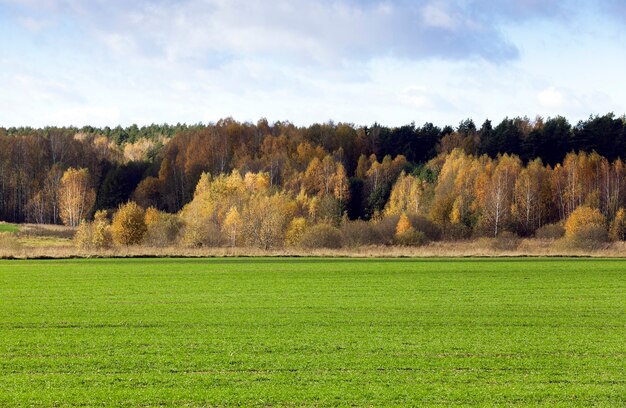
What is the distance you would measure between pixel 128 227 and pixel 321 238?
22957 millimetres

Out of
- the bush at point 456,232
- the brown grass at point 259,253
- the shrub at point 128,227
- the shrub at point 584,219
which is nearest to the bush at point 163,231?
the shrub at point 128,227

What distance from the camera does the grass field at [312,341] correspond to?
1357 cm

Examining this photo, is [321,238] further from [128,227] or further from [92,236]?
[128,227]

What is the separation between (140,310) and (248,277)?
43.8 ft

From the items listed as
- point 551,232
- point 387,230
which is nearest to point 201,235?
point 387,230

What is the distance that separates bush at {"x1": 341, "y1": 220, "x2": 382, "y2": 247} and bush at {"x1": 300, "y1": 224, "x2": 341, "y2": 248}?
1193 mm

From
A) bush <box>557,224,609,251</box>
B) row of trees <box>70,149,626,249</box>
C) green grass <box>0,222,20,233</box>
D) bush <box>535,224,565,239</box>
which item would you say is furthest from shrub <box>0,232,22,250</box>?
bush <box>535,224,565,239</box>

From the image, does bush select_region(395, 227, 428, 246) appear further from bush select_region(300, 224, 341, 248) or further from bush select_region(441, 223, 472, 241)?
bush select_region(441, 223, 472, 241)

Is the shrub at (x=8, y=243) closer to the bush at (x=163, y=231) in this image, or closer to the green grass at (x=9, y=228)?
the bush at (x=163, y=231)

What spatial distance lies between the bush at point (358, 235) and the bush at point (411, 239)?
2245mm

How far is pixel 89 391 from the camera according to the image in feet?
44.3

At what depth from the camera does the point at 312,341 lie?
1884 cm

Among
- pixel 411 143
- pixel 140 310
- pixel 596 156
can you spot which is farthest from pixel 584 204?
pixel 140 310

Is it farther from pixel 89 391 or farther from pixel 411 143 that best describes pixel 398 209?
pixel 89 391
